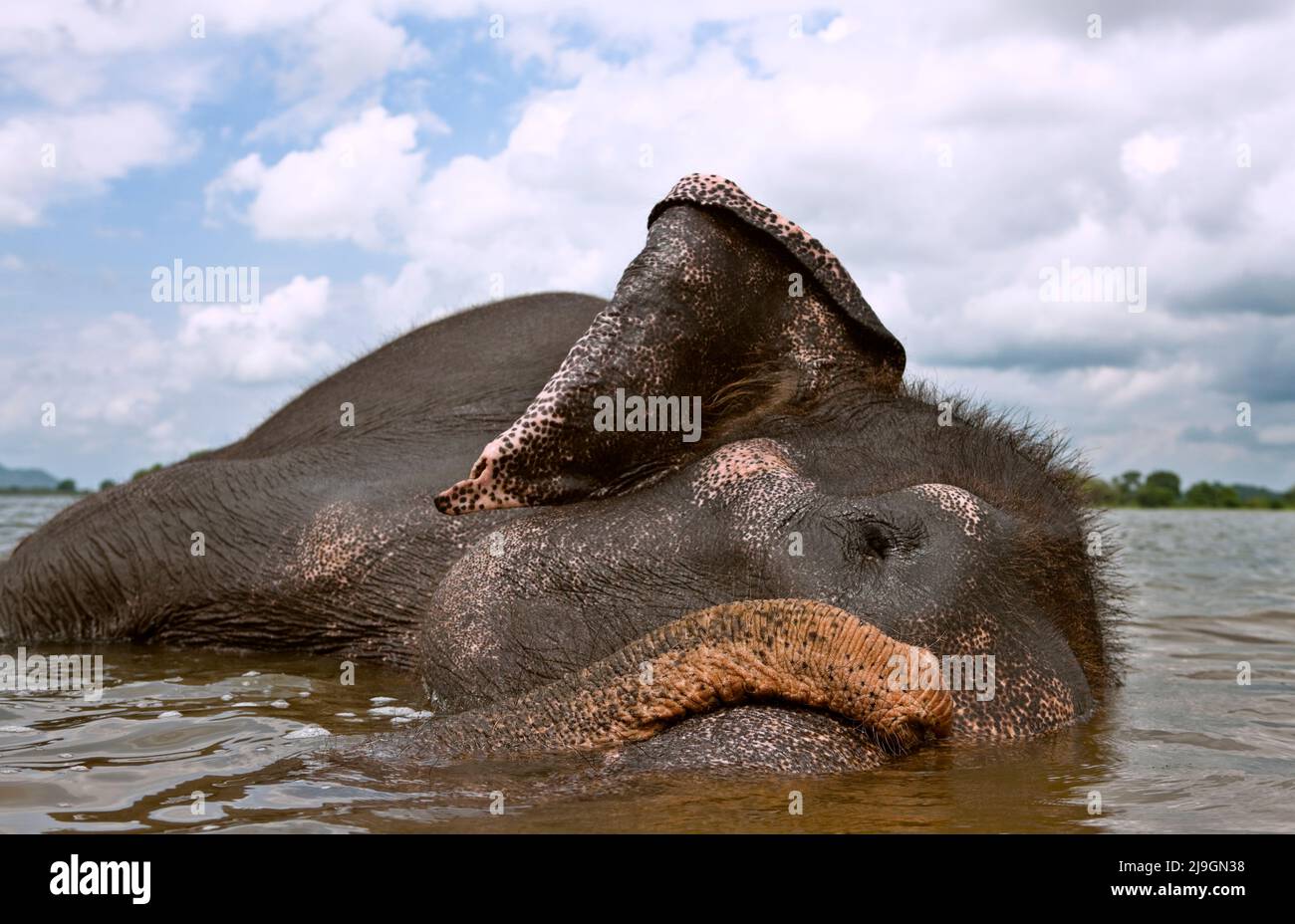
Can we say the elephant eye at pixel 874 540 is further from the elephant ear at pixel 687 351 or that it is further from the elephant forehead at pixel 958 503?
the elephant ear at pixel 687 351

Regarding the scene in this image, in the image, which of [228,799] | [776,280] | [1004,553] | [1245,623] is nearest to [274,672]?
[228,799]

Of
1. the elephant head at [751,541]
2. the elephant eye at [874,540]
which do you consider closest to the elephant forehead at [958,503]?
the elephant head at [751,541]

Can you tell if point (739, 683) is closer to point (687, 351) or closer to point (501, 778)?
point (501, 778)

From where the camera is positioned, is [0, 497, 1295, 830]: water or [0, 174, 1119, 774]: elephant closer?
[0, 497, 1295, 830]: water

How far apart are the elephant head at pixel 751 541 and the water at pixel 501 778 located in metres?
0.18

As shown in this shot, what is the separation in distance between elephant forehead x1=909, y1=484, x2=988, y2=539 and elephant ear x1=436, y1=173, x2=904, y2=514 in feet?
2.32

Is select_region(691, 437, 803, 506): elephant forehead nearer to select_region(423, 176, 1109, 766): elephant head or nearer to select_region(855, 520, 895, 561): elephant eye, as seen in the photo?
select_region(423, 176, 1109, 766): elephant head

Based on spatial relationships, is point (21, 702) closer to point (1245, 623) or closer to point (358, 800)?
point (358, 800)

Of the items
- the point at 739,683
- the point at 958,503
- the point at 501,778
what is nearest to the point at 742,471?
the point at 958,503

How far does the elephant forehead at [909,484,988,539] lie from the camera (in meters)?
4.02

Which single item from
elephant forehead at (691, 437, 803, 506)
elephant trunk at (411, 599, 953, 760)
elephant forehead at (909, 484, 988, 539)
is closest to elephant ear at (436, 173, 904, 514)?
elephant forehead at (691, 437, 803, 506)

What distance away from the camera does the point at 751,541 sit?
13.6ft

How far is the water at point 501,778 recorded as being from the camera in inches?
123
